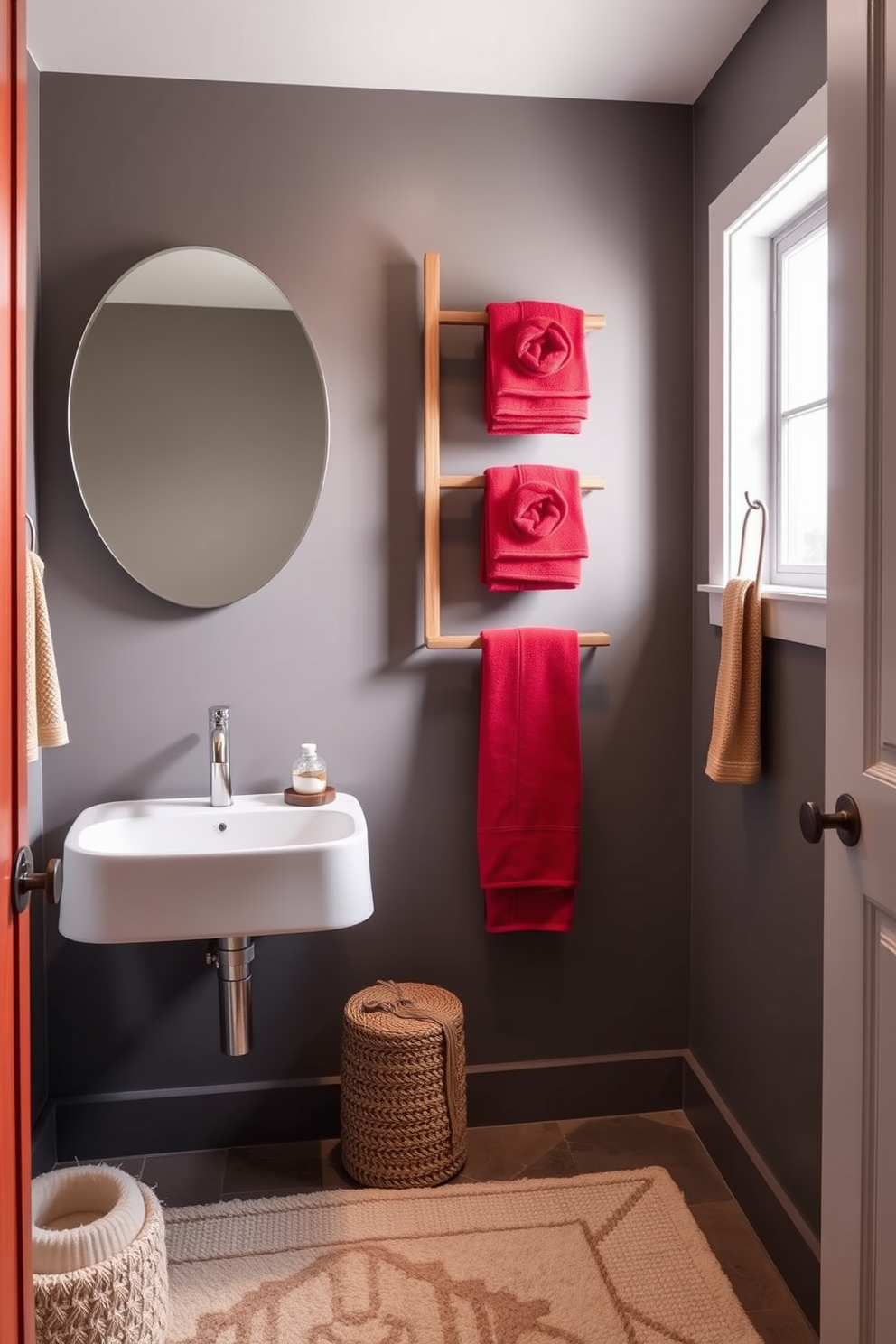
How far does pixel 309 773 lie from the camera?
2250 millimetres

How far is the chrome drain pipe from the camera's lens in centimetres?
216

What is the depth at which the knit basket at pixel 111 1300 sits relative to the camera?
1560 millimetres

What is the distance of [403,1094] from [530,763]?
2.39 feet

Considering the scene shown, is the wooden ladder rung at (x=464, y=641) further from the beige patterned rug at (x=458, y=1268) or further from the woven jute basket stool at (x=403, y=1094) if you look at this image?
the beige patterned rug at (x=458, y=1268)

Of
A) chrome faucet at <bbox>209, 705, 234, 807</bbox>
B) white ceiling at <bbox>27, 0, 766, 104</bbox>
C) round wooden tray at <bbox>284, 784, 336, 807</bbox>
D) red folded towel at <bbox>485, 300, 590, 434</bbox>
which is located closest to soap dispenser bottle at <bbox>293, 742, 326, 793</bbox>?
round wooden tray at <bbox>284, 784, 336, 807</bbox>

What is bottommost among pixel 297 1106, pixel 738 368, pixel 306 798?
pixel 297 1106

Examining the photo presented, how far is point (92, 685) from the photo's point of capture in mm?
2281

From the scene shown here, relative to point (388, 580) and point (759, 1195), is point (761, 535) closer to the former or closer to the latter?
point (388, 580)

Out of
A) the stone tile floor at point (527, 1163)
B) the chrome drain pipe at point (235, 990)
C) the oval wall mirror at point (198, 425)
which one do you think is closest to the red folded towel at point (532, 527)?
the oval wall mirror at point (198, 425)

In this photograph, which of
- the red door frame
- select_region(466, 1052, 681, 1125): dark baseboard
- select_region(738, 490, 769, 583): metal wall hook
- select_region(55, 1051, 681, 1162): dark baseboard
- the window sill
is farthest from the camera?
select_region(466, 1052, 681, 1125): dark baseboard

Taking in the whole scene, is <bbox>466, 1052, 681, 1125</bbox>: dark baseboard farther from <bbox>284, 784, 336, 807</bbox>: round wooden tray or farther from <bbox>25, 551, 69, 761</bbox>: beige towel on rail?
<bbox>25, 551, 69, 761</bbox>: beige towel on rail

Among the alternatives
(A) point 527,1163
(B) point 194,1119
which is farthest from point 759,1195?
(B) point 194,1119

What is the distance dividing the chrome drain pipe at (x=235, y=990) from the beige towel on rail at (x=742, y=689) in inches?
39.9

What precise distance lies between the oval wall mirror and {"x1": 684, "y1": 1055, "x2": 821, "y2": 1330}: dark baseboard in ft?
4.91
